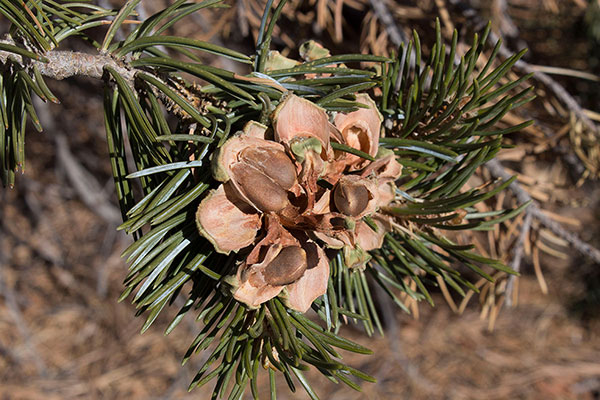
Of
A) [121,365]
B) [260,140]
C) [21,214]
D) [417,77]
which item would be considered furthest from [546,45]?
[21,214]

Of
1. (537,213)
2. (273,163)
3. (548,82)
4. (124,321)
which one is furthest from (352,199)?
(124,321)

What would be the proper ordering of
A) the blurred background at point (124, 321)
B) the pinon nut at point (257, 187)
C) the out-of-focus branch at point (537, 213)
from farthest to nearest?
the blurred background at point (124, 321), the out-of-focus branch at point (537, 213), the pinon nut at point (257, 187)

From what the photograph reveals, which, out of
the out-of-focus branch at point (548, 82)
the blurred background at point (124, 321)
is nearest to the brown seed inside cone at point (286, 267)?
the out-of-focus branch at point (548, 82)

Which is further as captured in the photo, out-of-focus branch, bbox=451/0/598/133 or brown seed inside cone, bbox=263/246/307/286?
out-of-focus branch, bbox=451/0/598/133

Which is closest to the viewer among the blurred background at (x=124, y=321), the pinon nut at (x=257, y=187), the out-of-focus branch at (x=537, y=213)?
the pinon nut at (x=257, y=187)

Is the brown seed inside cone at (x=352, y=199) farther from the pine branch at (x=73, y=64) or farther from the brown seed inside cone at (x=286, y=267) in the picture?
the pine branch at (x=73, y=64)

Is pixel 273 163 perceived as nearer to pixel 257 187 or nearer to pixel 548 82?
pixel 257 187

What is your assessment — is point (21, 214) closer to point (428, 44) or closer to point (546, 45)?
point (428, 44)

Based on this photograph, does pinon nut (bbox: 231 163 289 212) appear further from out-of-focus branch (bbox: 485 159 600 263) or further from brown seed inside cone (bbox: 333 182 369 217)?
out-of-focus branch (bbox: 485 159 600 263)

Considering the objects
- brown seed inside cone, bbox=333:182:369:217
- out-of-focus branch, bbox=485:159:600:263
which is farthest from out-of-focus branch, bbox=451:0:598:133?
brown seed inside cone, bbox=333:182:369:217
